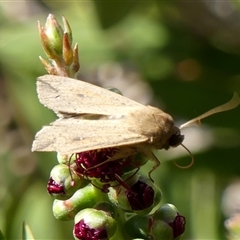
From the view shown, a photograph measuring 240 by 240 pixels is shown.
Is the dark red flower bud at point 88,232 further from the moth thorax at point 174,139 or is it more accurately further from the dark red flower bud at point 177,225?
the moth thorax at point 174,139

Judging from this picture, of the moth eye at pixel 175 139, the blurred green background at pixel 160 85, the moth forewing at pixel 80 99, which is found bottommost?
the blurred green background at pixel 160 85

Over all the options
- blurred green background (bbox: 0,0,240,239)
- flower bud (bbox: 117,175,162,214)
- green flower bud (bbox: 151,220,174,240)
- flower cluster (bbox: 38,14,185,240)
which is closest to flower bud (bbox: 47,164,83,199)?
flower cluster (bbox: 38,14,185,240)

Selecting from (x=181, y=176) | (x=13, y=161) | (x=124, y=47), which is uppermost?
(x=124, y=47)

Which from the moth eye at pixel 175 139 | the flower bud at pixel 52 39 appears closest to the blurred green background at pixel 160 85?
the moth eye at pixel 175 139

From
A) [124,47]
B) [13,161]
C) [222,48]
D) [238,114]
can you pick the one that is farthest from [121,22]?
[13,161]

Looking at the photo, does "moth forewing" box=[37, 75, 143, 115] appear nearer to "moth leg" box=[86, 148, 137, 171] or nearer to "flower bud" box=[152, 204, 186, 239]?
"moth leg" box=[86, 148, 137, 171]

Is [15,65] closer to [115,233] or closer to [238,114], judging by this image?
[238,114]

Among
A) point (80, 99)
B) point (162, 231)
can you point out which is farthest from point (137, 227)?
point (80, 99)
